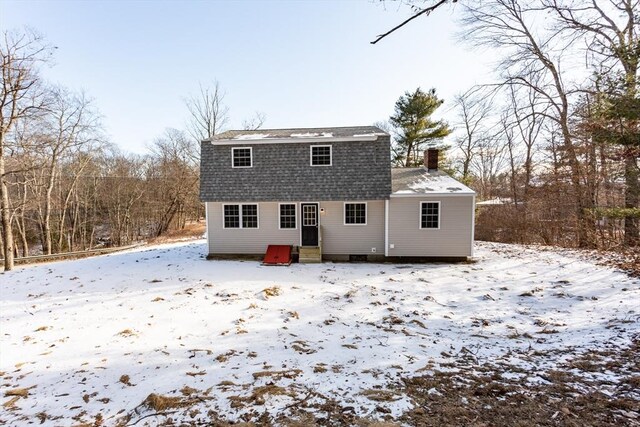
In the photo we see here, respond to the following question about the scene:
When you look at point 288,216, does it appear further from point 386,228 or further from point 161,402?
point 161,402

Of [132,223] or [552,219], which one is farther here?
[132,223]

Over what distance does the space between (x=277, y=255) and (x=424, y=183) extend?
22.4 ft

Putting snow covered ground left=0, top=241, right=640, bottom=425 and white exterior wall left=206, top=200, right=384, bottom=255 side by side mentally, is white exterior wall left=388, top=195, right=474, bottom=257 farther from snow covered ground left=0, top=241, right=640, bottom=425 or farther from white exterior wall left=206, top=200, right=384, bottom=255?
snow covered ground left=0, top=241, right=640, bottom=425

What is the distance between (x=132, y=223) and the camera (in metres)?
29.2

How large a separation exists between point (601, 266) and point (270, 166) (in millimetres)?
12436

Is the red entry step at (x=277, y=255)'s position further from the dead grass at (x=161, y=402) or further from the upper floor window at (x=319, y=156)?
the dead grass at (x=161, y=402)

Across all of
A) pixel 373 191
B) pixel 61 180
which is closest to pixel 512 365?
pixel 373 191

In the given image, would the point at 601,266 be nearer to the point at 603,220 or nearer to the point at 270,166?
the point at 603,220

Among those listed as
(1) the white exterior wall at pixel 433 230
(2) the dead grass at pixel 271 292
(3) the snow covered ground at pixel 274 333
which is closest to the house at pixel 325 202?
(1) the white exterior wall at pixel 433 230

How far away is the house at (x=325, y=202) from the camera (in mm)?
11555

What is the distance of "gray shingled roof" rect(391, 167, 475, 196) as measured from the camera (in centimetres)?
1144

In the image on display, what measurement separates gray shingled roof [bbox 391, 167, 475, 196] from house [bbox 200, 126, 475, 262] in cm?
4

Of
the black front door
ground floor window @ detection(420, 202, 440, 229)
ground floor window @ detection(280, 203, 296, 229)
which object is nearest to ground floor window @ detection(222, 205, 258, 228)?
ground floor window @ detection(280, 203, 296, 229)

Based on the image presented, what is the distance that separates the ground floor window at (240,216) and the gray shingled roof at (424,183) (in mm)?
5836
